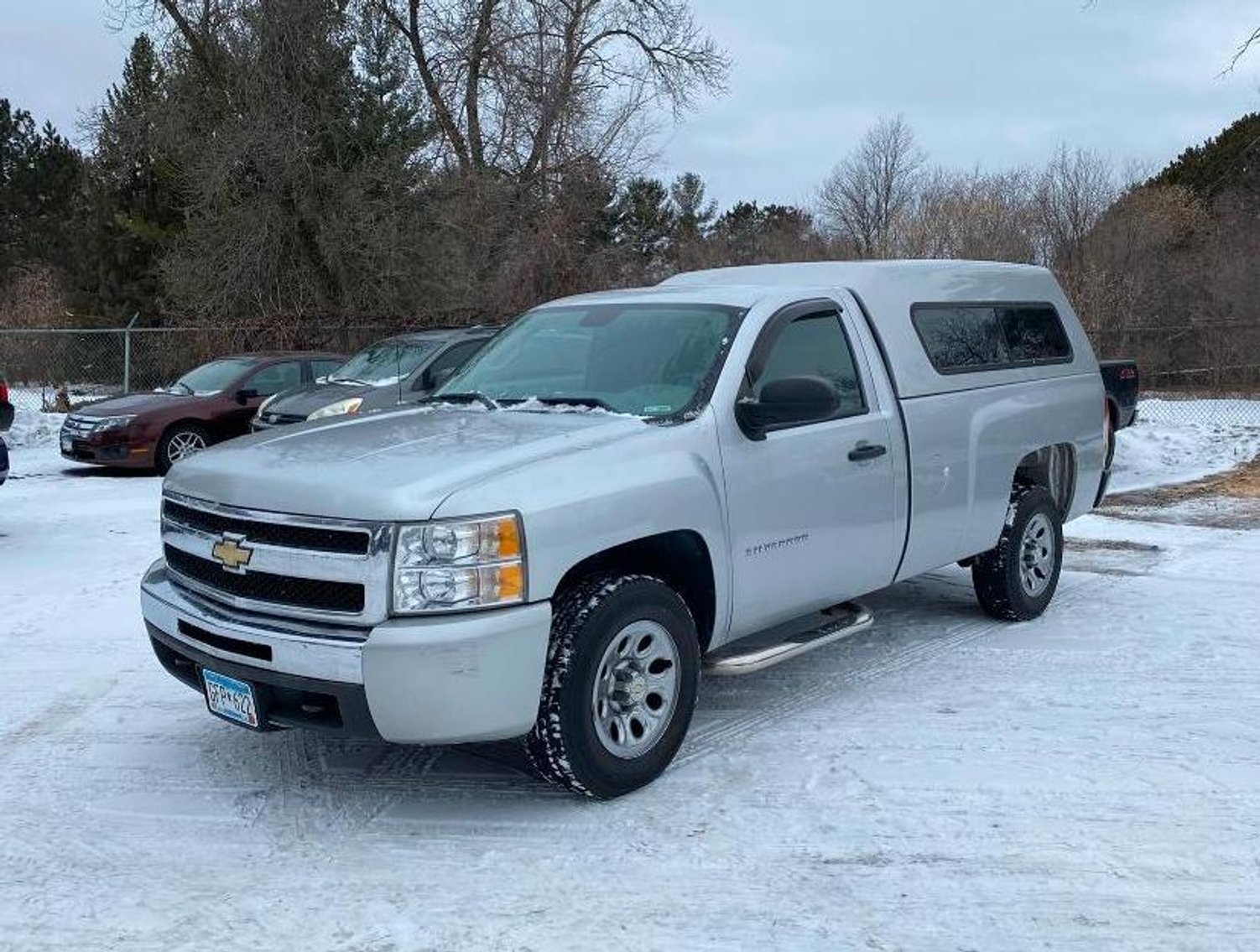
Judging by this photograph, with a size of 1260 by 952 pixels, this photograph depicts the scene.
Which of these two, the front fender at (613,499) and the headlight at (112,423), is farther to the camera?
the headlight at (112,423)

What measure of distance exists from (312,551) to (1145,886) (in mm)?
2806

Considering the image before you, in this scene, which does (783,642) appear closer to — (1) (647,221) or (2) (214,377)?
(2) (214,377)

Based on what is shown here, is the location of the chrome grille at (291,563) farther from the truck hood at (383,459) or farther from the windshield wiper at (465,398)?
the windshield wiper at (465,398)

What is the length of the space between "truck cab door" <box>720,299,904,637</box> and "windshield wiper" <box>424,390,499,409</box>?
3.64 ft

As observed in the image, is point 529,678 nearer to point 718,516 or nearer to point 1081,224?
point 718,516

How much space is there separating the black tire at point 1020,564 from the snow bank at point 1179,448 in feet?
18.8

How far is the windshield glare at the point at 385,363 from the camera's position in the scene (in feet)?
41.6

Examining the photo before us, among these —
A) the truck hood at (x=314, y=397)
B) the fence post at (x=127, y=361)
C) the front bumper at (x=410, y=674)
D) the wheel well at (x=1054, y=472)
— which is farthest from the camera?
the fence post at (x=127, y=361)

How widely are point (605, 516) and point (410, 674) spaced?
85 centimetres

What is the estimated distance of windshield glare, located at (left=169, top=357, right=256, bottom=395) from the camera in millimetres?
14148

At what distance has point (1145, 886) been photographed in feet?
11.6

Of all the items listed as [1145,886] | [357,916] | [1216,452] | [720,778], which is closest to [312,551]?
[357,916]

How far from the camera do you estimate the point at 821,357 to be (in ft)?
17.3

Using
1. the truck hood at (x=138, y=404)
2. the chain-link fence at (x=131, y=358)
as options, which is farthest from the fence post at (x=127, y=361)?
the truck hood at (x=138, y=404)
